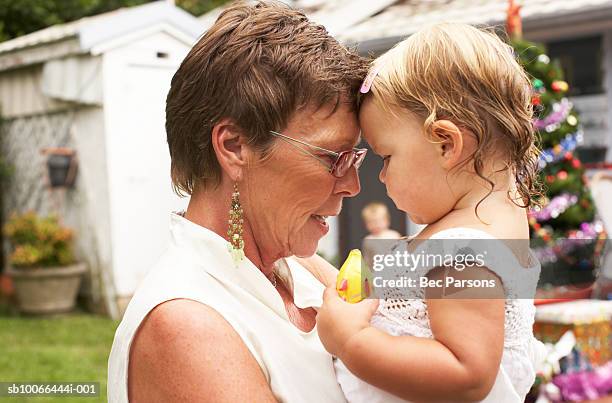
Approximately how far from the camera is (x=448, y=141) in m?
1.51

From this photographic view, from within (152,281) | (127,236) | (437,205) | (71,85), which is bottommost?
(127,236)

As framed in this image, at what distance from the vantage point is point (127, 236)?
8.44 m

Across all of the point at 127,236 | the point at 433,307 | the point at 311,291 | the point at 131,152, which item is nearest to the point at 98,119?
the point at 131,152

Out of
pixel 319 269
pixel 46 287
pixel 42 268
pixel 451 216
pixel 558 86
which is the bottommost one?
pixel 46 287

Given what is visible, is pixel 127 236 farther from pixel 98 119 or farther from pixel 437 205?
pixel 437 205

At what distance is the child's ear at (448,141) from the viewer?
4.90 feet

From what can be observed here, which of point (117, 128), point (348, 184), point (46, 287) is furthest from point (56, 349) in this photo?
point (348, 184)

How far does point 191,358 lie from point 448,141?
60 cm

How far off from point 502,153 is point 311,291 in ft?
2.07

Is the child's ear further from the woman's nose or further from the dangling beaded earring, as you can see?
the dangling beaded earring

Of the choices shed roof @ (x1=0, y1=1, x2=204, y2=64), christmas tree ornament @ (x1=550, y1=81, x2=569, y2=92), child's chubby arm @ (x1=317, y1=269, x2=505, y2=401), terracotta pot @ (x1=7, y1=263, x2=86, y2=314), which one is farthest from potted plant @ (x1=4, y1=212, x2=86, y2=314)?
child's chubby arm @ (x1=317, y1=269, x2=505, y2=401)

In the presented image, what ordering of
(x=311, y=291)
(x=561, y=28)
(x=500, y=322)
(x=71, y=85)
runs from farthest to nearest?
(x=71, y=85) → (x=561, y=28) → (x=311, y=291) → (x=500, y=322)

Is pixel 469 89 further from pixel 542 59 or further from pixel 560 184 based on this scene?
pixel 560 184

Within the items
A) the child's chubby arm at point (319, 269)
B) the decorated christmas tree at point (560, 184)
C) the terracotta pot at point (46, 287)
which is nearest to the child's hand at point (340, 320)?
the child's chubby arm at point (319, 269)
